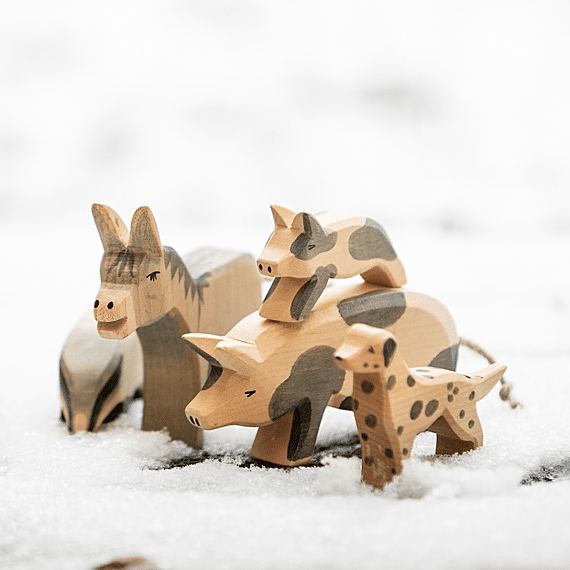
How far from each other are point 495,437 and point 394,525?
15.8 inches

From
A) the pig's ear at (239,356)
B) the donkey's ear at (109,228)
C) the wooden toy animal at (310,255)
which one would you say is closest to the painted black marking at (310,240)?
the wooden toy animal at (310,255)

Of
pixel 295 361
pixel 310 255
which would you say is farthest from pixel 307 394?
pixel 310 255

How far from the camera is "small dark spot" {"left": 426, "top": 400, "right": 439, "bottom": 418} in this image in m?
0.90

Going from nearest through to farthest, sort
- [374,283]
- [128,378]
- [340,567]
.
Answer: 1. [340,567]
2. [374,283]
3. [128,378]

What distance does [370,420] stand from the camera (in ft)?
2.85

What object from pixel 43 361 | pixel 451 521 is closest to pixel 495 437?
pixel 451 521

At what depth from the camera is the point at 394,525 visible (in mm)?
754

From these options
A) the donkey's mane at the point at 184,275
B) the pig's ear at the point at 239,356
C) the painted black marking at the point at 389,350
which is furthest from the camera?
the donkey's mane at the point at 184,275

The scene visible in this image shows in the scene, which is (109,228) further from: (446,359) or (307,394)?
(446,359)

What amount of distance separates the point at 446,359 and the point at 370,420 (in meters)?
0.33

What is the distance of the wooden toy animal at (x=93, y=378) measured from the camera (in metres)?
1.24

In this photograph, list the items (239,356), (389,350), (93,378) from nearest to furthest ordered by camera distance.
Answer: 1. (389,350)
2. (239,356)
3. (93,378)

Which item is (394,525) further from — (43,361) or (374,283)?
(43,361)

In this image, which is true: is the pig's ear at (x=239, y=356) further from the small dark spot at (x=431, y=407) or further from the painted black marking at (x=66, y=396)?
the painted black marking at (x=66, y=396)
